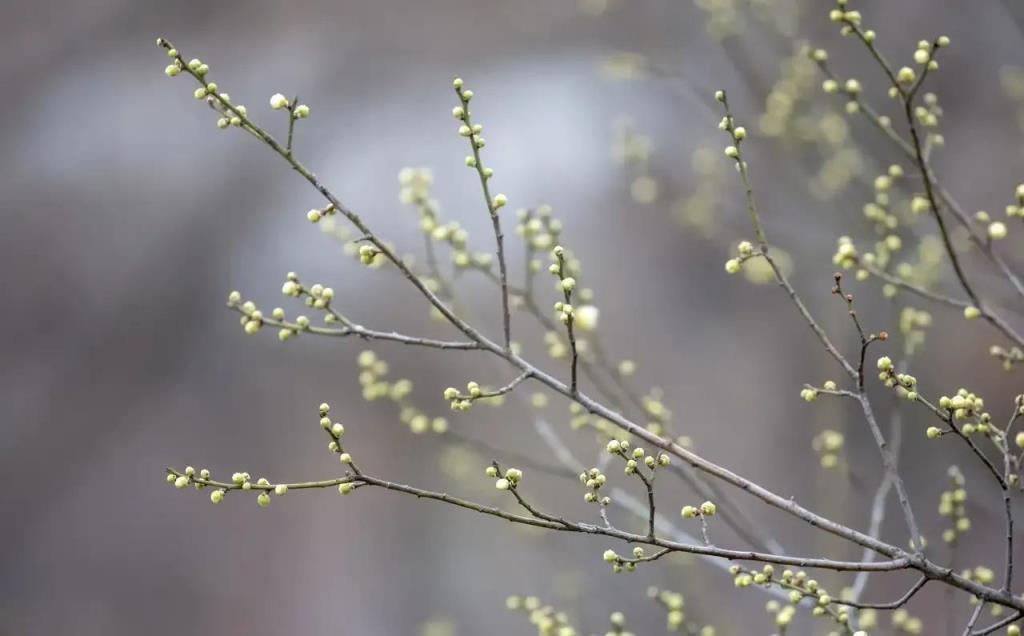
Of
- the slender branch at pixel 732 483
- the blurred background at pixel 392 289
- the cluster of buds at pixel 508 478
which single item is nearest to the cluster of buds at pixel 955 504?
the slender branch at pixel 732 483

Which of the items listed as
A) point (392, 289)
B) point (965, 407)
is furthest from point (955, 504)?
point (392, 289)

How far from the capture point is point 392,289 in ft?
4.12

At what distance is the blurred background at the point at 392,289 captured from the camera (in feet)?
3.55

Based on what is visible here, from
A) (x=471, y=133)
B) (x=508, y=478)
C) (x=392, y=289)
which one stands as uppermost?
(x=392, y=289)

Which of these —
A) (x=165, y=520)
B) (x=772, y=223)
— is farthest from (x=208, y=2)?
(x=772, y=223)

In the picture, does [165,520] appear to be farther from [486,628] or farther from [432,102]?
[432,102]

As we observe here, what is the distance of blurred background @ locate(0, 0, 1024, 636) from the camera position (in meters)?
1.08

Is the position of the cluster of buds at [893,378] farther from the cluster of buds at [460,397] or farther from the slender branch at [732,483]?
the cluster of buds at [460,397]

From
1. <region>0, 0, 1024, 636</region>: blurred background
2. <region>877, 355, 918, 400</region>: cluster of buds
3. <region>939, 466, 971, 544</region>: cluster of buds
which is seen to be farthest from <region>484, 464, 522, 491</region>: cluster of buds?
<region>0, 0, 1024, 636</region>: blurred background

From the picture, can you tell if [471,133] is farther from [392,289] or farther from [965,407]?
[392,289]

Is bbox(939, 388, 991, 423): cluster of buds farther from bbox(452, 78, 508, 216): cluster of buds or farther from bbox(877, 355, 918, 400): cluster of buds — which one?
bbox(452, 78, 508, 216): cluster of buds

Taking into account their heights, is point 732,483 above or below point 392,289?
below

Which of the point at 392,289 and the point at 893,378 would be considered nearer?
the point at 893,378

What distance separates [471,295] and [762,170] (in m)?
0.44
